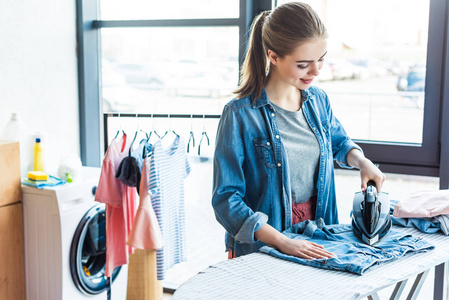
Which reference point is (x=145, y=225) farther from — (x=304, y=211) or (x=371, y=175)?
(x=371, y=175)

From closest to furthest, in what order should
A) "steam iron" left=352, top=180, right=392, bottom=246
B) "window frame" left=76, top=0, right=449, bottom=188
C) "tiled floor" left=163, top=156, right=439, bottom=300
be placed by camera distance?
"steam iron" left=352, top=180, right=392, bottom=246 < "window frame" left=76, top=0, right=449, bottom=188 < "tiled floor" left=163, top=156, right=439, bottom=300

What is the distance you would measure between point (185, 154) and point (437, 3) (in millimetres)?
1409

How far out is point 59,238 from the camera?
2.68 meters

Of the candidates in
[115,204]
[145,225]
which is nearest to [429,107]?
[145,225]

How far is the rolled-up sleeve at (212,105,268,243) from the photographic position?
1.66 m

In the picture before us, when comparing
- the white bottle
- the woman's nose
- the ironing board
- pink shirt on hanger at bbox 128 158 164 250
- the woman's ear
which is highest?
the woman's ear

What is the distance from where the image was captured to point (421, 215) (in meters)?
1.80

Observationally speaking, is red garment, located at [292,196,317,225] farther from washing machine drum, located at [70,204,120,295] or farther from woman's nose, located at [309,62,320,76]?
washing machine drum, located at [70,204,120,295]

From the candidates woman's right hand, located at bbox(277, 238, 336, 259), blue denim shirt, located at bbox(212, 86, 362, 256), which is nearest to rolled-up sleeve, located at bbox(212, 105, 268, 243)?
blue denim shirt, located at bbox(212, 86, 362, 256)

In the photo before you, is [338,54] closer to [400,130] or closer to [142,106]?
[400,130]

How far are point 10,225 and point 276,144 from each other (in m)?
1.54

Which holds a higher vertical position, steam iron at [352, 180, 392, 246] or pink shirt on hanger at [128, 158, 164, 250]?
steam iron at [352, 180, 392, 246]

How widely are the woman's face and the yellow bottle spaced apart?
156 centimetres

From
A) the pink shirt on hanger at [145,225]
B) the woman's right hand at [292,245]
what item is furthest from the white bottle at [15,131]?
the woman's right hand at [292,245]
